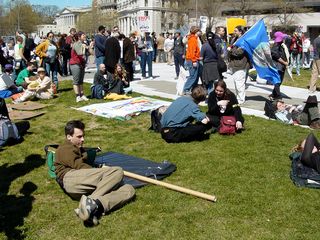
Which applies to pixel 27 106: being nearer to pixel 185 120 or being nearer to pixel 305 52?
pixel 185 120

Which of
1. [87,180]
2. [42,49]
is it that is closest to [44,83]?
[42,49]

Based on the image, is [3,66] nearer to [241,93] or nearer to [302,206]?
[241,93]

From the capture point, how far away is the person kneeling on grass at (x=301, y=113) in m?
8.41

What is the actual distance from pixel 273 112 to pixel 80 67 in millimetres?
4969

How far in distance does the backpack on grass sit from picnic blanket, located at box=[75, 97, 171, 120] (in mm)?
2320

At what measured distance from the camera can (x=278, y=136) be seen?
25.5 ft

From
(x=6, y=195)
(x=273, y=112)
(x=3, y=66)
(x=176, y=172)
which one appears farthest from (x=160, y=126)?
(x=3, y=66)

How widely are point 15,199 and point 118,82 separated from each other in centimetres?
680

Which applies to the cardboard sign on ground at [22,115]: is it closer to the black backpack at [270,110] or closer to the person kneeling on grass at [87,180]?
the person kneeling on grass at [87,180]

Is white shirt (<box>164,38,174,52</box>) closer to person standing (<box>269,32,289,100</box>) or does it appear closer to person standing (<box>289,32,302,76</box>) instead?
person standing (<box>289,32,302,76</box>)

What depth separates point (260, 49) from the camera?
1053 centimetres

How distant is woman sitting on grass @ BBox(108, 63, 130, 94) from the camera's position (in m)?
11.6

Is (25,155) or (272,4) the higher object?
(272,4)

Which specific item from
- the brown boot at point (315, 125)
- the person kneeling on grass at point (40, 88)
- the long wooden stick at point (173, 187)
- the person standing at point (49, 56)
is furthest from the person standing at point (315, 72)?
the long wooden stick at point (173, 187)
